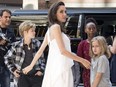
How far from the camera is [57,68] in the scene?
4484 mm

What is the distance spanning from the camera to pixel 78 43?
21.5ft

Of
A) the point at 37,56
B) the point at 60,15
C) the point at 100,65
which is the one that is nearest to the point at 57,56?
the point at 37,56

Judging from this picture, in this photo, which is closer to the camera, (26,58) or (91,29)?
Result: (26,58)

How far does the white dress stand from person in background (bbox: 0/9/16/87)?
1.32 m

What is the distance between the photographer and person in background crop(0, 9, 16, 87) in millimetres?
5676

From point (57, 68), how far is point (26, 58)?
78cm

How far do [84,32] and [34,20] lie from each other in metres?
0.98

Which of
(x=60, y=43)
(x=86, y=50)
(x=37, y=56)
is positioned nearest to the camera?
(x=60, y=43)

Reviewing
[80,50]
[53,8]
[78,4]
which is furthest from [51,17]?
[78,4]

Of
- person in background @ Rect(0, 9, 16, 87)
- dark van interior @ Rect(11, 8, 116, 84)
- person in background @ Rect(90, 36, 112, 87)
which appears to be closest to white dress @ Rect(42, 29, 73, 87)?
person in background @ Rect(90, 36, 112, 87)

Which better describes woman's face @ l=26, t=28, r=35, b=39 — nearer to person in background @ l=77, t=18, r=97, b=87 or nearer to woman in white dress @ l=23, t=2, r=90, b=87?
woman in white dress @ l=23, t=2, r=90, b=87

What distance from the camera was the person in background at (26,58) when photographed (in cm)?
509

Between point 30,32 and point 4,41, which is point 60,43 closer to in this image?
point 30,32

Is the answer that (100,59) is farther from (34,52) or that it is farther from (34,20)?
(34,20)
